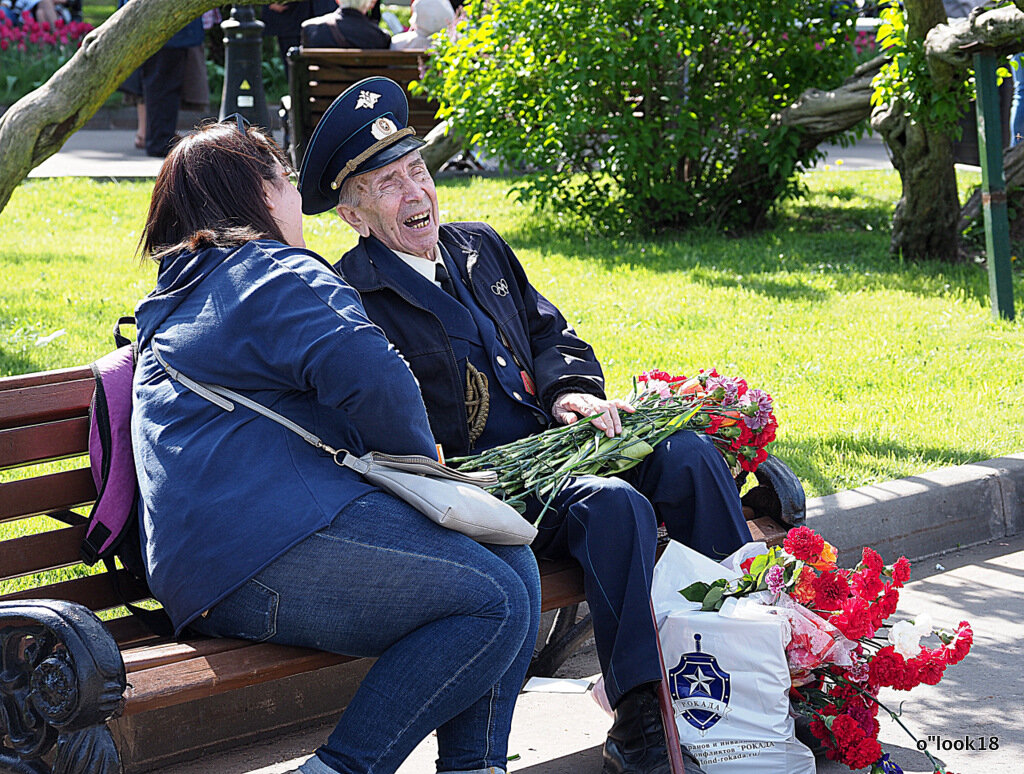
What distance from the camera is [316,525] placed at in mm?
2643

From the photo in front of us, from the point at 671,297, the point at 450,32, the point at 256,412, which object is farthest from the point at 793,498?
the point at 450,32

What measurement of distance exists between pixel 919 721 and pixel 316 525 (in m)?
1.79

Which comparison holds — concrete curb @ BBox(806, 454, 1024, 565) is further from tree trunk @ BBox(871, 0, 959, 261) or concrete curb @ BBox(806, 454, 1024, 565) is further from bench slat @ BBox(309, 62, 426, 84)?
bench slat @ BBox(309, 62, 426, 84)

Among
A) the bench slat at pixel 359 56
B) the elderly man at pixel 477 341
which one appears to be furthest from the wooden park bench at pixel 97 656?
the bench slat at pixel 359 56

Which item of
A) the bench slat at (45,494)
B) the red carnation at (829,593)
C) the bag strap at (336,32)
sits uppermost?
the bag strap at (336,32)

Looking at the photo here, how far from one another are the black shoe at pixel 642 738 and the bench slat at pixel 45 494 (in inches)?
53.2

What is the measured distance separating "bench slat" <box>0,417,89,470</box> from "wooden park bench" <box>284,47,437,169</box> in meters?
8.24

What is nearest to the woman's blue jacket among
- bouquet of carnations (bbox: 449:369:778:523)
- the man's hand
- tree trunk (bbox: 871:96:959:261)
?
bouquet of carnations (bbox: 449:369:778:523)

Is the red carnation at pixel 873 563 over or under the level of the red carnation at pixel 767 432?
under

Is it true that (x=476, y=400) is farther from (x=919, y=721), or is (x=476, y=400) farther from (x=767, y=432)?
(x=919, y=721)

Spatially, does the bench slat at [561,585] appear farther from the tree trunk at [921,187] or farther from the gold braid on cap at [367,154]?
the tree trunk at [921,187]

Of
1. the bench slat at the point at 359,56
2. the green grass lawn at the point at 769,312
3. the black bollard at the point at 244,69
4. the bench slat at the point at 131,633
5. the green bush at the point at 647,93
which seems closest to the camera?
the bench slat at the point at 131,633

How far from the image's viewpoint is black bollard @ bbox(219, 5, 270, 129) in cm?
983

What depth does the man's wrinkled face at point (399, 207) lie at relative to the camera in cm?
356
